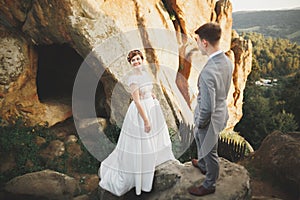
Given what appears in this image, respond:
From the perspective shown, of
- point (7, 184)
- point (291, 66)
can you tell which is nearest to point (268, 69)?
point (291, 66)

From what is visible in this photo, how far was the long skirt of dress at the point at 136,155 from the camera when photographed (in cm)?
410

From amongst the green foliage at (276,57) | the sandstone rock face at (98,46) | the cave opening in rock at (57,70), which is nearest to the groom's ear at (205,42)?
the sandstone rock face at (98,46)

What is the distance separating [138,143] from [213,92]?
1581 millimetres

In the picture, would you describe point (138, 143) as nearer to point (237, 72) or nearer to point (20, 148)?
point (20, 148)

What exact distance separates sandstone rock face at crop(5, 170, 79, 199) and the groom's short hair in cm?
402

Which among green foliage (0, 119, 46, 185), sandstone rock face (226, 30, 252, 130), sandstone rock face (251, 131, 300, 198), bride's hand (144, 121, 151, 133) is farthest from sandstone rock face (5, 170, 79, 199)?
sandstone rock face (226, 30, 252, 130)

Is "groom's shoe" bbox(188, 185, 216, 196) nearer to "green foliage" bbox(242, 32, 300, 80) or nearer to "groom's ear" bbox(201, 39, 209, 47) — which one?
"groom's ear" bbox(201, 39, 209, 47)

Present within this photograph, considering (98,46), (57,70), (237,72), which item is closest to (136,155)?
(98,46)

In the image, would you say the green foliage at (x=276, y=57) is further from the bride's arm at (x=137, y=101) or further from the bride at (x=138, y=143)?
the bride's arm at (x=137, y=101)

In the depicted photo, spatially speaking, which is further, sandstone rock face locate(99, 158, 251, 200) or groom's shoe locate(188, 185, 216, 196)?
sandstone rock face locate(99, 158, 251, 200)

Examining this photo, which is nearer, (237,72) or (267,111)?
(237,72)

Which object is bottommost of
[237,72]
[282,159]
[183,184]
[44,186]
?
[237,72]

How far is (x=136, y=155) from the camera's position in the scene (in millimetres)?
4145

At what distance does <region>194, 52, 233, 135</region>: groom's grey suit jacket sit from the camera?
3.04 metres
